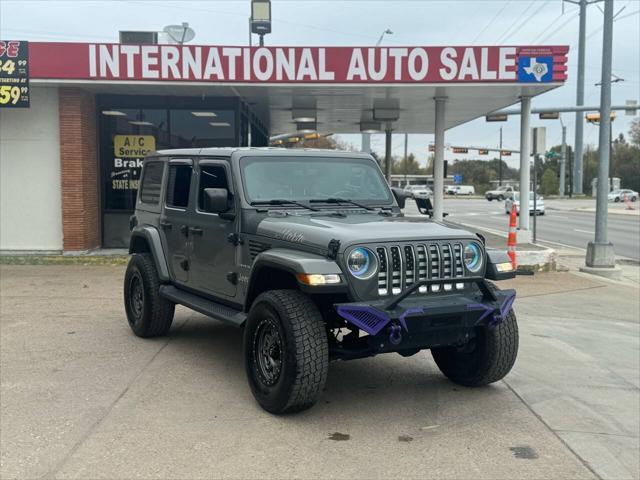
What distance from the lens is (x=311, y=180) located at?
6.09 m

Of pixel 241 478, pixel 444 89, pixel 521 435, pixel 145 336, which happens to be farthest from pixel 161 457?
pixel 444 89

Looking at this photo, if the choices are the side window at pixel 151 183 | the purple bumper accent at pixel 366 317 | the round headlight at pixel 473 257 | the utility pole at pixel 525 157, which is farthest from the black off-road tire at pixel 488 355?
the utility pole at pixel 525 157

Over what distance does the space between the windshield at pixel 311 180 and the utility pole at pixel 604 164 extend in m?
8.78

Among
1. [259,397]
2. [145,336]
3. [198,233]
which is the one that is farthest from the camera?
[145,336]

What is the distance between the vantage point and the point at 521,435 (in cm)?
459

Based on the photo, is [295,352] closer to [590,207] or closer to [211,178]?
[211,178]

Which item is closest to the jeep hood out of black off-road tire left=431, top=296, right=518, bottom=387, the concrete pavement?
black off-road tire left=431, top=296, right=518, bottom=387

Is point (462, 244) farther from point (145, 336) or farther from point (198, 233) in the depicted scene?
point (145, 336)

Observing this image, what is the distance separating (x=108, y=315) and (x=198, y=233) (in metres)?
2.92

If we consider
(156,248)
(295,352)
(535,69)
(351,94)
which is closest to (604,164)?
(535,69)

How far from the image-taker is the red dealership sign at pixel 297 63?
13.1 metres

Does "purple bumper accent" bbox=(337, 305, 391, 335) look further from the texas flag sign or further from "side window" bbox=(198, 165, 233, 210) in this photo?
the texas flag sign

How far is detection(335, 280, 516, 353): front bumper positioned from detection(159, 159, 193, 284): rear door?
245 cm

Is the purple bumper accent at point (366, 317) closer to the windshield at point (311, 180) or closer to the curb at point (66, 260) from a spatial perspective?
the windshield at point (311, 180)
